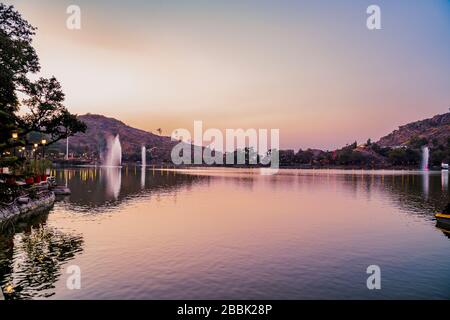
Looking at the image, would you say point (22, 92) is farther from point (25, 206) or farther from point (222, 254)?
point (222, 254)

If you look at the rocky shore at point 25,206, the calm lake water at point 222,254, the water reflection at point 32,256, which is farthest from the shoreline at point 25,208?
the calm lake water at point 222,254

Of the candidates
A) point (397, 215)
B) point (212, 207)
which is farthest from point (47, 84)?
point (397, 215)

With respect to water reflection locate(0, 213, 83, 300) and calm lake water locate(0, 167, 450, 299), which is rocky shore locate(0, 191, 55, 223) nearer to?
water reflection locate(0, 213, 83, 300)

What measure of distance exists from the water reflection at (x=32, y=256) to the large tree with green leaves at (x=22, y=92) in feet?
29.7

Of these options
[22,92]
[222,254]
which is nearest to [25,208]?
[22,92]

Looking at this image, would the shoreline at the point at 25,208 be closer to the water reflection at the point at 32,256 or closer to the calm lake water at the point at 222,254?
the water reflection at the point at 32,256

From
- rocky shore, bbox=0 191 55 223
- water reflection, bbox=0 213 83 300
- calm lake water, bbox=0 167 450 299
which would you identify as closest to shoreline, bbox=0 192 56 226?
rocky shore, bbox=0 191 55 223

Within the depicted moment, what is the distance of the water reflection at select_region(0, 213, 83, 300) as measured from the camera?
2150 cm

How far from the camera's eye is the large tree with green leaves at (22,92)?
35.3 meters

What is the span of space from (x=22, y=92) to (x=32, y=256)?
86.5 ft

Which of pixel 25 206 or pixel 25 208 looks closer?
pixel 25 206

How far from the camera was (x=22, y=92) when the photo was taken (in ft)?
151
